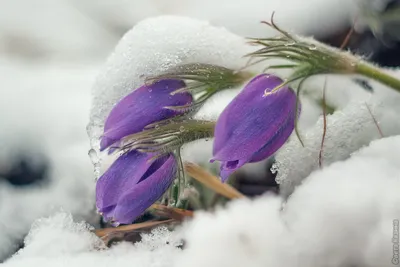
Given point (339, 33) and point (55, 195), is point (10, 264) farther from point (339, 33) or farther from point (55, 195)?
point (339, 33)

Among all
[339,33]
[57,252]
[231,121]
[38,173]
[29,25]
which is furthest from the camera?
[29,25]

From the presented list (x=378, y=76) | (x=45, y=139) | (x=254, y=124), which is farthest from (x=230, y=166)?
(x=45, y=139)

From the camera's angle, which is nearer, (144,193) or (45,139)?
(144,193)

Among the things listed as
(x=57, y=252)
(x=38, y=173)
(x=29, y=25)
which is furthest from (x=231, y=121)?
(x=29, y=25)

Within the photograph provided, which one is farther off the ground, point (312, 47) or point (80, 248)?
point (312, 47)

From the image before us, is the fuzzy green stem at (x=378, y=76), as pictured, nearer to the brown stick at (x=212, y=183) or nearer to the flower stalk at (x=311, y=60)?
the flower stalk at (x=311, y=60)

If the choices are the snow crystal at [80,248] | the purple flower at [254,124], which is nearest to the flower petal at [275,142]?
the purple flower at [254,124]

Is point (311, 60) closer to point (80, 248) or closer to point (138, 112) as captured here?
point (138, 112)

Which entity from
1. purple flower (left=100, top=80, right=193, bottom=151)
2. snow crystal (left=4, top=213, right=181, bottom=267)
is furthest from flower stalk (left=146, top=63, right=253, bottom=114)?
snow crystal (left=4, top=213, right=181, bottom=267)
